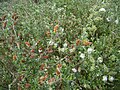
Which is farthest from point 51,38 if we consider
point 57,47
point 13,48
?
point 13,48

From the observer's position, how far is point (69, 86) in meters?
2.64

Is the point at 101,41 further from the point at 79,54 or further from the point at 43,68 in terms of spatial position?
the point at 43,68

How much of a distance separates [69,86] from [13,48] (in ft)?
2.44

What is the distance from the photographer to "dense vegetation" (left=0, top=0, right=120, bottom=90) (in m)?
2.72

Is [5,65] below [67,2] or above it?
below

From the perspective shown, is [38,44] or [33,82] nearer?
[33,82]

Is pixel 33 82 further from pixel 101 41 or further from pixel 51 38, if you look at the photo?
pixel 101 41

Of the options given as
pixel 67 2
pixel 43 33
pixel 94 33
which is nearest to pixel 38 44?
pixel 43 33

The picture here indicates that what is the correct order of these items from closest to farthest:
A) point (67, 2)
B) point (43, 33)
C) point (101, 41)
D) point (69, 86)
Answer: point (69, 86) < point (101, 41) < point (43, 33) < point (67, 2)

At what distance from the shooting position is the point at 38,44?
10.3 ft

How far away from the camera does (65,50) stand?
2.88 m

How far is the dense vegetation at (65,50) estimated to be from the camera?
8.94ft

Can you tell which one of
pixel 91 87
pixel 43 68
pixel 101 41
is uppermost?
pixel 101 41

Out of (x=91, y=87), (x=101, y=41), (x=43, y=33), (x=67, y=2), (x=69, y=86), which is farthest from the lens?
(x=67, y=2)
